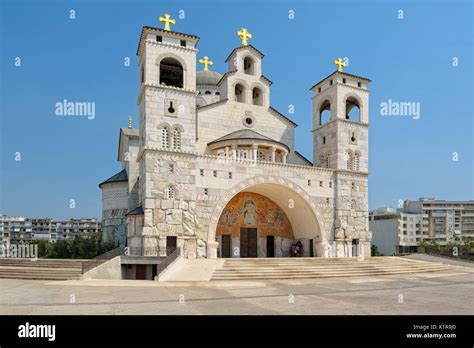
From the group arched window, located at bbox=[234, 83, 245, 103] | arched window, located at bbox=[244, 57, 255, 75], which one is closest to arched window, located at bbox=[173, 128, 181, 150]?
arched window, located at bbox=[234, 83, 245, 103]

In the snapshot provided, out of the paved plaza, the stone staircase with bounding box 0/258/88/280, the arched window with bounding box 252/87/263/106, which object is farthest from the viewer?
the arched window with bounding box 252/87/263/106

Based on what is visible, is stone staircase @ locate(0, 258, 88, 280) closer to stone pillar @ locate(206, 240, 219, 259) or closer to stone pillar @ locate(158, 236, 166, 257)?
stone pillar @ locate(158, 236, 166, 257)

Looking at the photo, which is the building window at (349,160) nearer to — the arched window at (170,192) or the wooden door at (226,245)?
the wooden door at (226,245)

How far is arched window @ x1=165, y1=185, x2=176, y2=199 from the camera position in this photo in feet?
82.5

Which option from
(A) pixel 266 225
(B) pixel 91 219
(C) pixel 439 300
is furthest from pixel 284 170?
(B) pixel 91 219

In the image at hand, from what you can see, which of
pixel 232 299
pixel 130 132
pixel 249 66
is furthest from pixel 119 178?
pixel 232 299

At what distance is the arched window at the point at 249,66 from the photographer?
34.6 metres

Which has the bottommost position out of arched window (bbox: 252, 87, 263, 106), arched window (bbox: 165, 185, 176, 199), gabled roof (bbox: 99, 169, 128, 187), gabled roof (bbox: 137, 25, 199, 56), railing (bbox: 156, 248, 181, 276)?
railing (bbox: 156, 248, 181, 276)

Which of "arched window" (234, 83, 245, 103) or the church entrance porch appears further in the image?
"arched window" (234, 83, 245, 103)

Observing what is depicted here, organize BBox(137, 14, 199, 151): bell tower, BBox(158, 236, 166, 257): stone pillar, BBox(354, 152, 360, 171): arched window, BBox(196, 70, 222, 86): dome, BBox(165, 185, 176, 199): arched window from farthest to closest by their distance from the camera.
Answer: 1. BBox(196, 70, 222, 86): dome
2. BBox(354, 152, 360, 171): arched window
3. BBox(137, 14, 199, 151): bell tower
4. BBox(165, 185, 176, 199): arched window
5. BBox(158, 236, 166, 257): stone pillar

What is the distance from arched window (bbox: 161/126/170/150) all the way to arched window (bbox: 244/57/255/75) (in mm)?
11929
